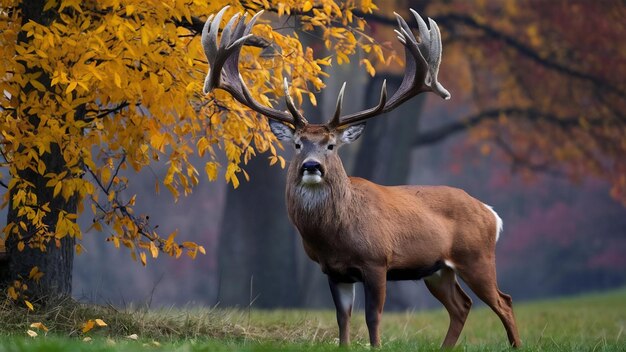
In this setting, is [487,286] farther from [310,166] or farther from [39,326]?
[39,326]

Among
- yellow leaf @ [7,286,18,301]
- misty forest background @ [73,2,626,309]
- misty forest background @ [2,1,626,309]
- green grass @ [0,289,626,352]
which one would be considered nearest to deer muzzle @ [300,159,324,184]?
green grass @ [0,289,626,352]

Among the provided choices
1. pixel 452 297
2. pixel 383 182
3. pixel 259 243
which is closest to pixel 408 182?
pixel 383 182

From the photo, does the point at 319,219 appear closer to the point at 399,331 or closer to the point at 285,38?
the point at 285,38

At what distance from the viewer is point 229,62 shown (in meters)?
9.70

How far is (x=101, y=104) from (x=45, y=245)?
136 cm

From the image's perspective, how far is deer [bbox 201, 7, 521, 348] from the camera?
8984mm

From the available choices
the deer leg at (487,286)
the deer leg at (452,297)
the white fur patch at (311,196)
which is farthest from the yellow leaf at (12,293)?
the deer leg at (487,286)

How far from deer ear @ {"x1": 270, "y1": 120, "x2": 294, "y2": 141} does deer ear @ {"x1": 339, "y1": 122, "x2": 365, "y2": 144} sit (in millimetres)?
419

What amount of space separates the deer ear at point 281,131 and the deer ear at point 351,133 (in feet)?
1.37

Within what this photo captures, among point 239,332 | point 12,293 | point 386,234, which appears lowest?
point 239,332

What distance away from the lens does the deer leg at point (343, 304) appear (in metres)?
9.16

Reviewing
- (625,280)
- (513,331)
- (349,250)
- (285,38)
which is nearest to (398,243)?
(349,250)

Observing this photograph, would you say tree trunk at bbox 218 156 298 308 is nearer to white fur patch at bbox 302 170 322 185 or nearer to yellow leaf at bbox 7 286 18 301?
yellow leaf at bbox 7 286 18 301

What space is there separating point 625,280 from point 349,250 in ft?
103
